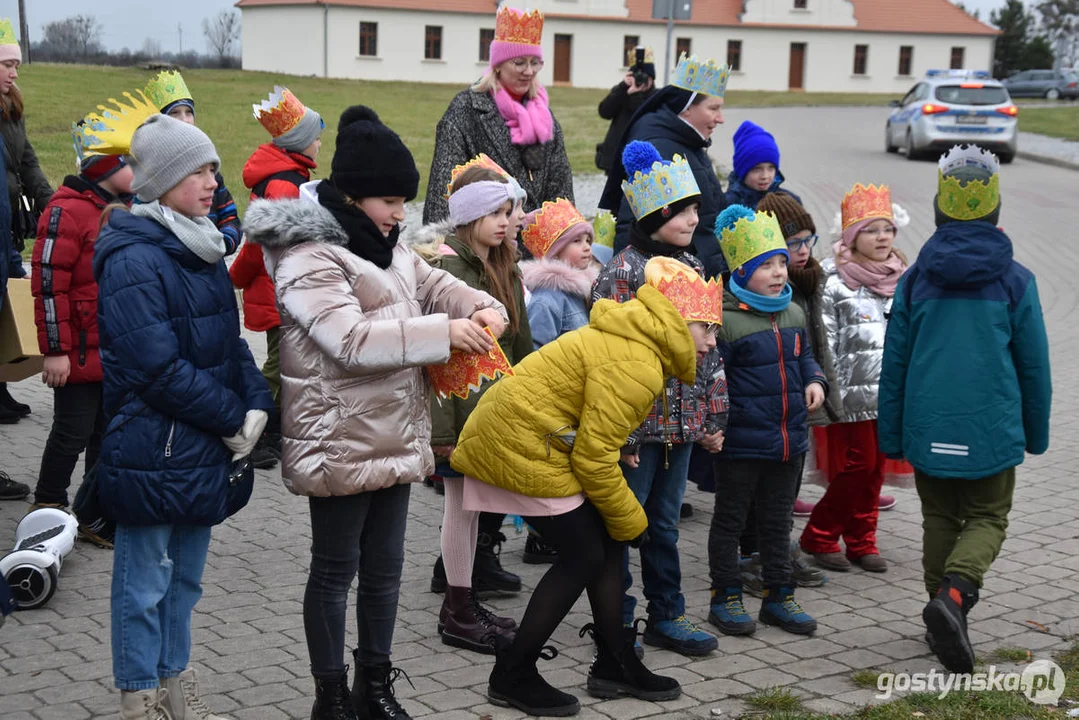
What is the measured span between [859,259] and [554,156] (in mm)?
1743

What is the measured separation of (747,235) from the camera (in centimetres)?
523

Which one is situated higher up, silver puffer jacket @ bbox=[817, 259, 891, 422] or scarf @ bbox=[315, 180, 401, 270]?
scarf @ bbox=[315, 180, 401, 270]

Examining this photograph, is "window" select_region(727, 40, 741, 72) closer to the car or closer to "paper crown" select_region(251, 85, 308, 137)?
the car

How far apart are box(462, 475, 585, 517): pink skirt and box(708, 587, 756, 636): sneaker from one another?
3.83 feet

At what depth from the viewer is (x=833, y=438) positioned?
20.1ft

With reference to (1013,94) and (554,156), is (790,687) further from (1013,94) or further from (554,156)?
(1013,94)

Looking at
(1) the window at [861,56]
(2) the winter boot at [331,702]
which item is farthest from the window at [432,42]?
(2) the winter boot at [331,702]

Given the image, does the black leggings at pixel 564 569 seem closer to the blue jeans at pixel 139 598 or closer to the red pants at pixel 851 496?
the blue jeans at pixel 139 598

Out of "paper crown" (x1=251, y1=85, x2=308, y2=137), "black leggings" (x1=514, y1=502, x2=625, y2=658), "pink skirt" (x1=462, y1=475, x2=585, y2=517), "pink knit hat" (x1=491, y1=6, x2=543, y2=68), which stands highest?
"pink knit hat" (x1=491, y1=6, x2=543, y2=68)

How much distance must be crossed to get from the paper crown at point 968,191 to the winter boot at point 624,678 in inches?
83.4

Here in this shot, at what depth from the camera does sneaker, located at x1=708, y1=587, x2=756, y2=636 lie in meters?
5.14

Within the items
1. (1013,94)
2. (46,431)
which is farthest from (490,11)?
(46,431)

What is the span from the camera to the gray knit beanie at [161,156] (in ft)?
12.7
